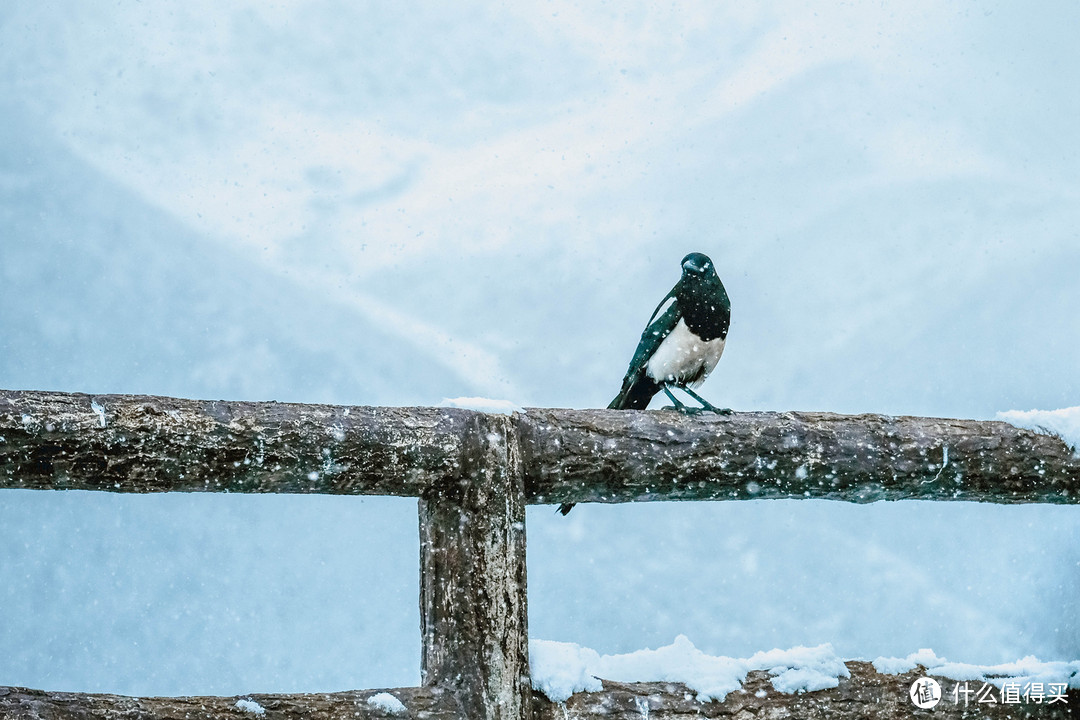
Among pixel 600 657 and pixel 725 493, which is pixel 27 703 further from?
pixel 725 493

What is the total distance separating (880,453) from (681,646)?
0.46 m

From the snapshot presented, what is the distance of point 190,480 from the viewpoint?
1.43 metres

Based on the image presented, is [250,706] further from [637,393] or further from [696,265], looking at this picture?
[696,265]

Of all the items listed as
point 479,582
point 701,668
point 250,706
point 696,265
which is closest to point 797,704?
point 701,668

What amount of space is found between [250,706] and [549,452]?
0.55 meters

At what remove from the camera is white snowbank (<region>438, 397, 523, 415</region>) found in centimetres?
159

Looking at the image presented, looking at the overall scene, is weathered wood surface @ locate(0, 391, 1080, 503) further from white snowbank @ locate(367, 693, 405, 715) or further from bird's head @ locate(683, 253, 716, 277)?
bird's head @ locate(683, 253, 716, 277)

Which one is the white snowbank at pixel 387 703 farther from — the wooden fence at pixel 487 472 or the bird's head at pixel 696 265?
the bird's head at pixel 696 265

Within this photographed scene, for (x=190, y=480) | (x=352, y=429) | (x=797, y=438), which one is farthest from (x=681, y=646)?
(x=190, y=480)

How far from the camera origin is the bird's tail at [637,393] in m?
2.44

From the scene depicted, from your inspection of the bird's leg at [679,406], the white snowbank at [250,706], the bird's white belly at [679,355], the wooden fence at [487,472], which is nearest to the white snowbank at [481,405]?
the wooden fence at [487,472]

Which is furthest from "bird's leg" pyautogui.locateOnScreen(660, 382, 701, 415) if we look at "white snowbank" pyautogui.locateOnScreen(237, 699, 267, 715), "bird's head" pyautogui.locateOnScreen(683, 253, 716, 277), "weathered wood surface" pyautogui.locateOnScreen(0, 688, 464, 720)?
"white snowbank" pyautogui.locateOnScreen(237, 699, 267, 715)

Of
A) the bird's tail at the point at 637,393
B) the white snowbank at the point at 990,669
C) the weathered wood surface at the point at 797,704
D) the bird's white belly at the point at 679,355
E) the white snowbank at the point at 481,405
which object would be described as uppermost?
the bird's white belly at the point at 679,355

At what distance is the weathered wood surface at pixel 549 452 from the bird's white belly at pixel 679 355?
0.65m
